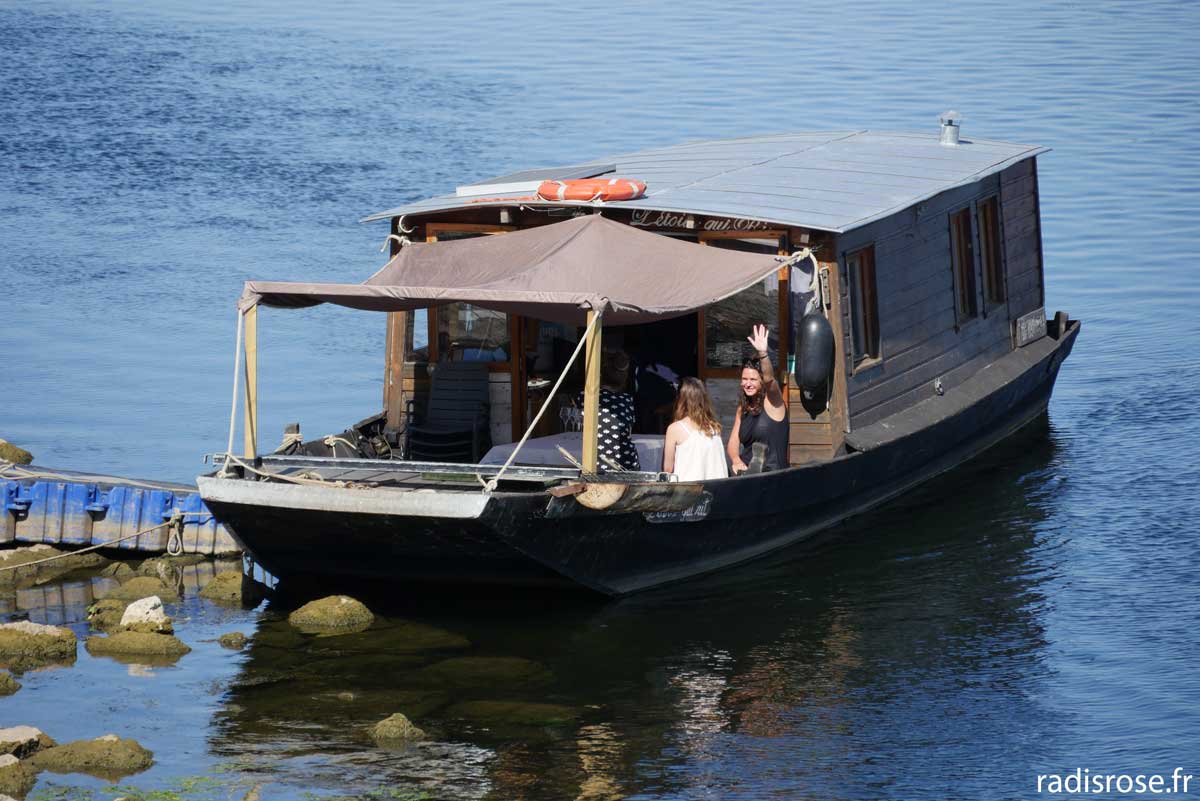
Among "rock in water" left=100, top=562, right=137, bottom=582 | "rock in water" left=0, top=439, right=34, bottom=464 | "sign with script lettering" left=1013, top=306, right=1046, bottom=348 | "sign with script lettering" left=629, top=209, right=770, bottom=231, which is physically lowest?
"rock in water" left=100, top=562, right=137, bottom=582

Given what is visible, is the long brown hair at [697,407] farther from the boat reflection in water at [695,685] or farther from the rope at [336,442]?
the rope at [336,442]

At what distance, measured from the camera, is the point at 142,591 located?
1382cm

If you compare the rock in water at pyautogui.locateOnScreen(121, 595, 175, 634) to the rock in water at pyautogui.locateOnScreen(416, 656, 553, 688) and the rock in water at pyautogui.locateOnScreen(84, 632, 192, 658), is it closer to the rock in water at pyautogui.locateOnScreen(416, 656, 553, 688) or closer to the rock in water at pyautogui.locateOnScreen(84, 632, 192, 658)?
the rock in water at pyautogui.locateOnScreen(84, 632, 192, 658)

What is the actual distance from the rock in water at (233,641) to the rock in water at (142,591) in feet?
3.56

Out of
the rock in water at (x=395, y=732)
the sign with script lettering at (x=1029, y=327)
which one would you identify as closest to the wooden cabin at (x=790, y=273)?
the sign with script lettering at (x=1029, y=327)

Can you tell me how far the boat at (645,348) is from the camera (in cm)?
1248

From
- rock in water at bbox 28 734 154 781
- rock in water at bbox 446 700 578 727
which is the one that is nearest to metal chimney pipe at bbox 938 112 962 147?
rock in water at bbox 446 700 578 727

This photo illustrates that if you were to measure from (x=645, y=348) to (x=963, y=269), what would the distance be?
395 centimetres

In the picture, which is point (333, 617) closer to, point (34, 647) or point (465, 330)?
point (34, 647)

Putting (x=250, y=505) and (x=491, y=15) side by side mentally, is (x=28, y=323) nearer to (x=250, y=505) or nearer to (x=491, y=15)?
(x=250, y=505)

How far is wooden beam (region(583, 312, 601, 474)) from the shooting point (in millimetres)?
12109

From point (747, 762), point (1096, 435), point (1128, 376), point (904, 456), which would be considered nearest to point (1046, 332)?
point (1096, 435)

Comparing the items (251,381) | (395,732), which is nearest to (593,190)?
(251,381)

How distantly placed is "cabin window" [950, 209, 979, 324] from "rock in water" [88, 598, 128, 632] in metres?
8.60
